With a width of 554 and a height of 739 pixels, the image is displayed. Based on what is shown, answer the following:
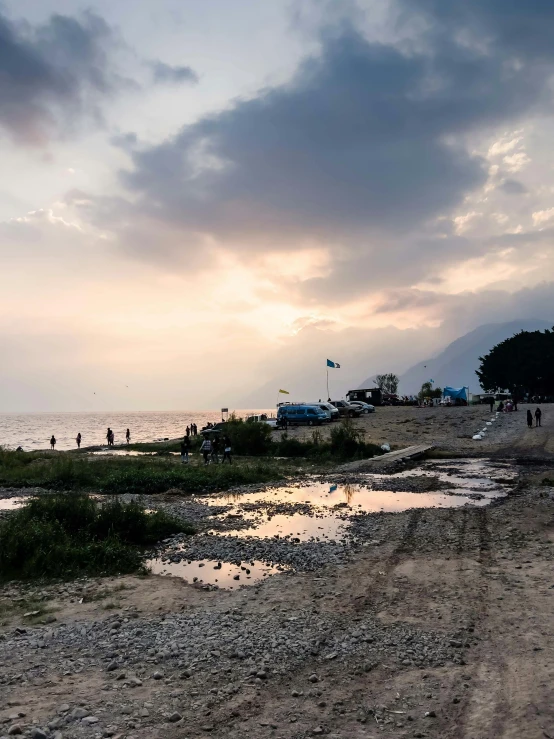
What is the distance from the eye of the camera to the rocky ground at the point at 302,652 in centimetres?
629

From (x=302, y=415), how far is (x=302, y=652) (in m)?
58.0

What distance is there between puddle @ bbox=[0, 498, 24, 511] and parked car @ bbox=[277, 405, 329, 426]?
42038 mm

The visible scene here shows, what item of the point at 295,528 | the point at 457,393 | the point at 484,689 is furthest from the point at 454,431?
the point at 484,689

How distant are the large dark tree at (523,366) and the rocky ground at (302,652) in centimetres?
9732

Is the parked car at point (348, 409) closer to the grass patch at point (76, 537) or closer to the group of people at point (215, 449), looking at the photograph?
the group of people at point (215, 449)

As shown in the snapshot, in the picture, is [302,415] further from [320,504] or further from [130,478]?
[320,504]

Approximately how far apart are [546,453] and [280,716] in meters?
35.2

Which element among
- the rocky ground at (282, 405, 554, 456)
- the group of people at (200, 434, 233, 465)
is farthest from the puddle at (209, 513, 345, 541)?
the rocky ground at (282, 405, 554, 456)

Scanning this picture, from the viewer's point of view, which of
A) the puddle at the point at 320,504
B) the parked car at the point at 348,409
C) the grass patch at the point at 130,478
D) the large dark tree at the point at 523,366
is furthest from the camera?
the large dark tree at the point at 523,366

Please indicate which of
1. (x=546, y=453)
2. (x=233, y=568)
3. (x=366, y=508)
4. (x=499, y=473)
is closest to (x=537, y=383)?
(x=546, y=453)

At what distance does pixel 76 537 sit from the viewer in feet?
50.4

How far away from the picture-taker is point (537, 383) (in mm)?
107188

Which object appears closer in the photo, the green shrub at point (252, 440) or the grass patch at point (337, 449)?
the grass patch at point (337, 449)

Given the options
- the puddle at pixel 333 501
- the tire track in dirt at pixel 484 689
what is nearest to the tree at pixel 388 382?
the puddle at pixel 333 501
